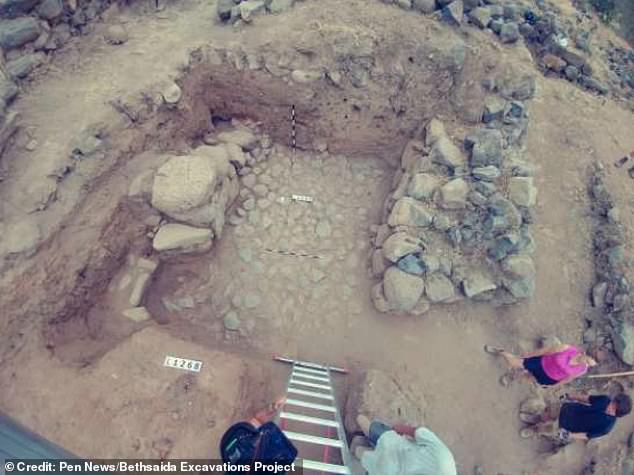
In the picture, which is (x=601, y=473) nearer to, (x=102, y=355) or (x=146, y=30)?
(x=102, y=355)

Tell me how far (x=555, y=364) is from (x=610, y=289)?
1657mm

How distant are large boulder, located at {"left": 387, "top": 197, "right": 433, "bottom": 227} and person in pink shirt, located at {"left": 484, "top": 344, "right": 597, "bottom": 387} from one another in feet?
5.77

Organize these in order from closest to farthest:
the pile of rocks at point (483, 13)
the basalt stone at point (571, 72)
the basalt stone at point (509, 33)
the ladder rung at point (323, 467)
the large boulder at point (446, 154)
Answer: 1. the ladder rung at point (323, 467)
2. the large boulder at point (446, 154)
3. the pile of rocks at point (483, 13)
4. the basalt stone at point (509, 33)
5. the basalt stone at point (571, 72)

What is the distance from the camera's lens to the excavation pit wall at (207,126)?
4.20 m

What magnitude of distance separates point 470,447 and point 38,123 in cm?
569

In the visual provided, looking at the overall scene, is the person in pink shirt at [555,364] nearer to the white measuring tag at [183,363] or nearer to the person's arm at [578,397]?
the person's arm at [578,397]

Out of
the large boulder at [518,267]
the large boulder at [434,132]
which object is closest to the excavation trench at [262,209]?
the large boulder at [434,132]

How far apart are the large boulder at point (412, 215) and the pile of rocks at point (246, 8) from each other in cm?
292

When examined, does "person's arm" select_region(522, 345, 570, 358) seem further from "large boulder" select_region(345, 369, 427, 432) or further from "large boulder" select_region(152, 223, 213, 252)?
"large boulder" select_region(152, 223, 213, 252)

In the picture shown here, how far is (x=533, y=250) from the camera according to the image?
5129 millimetres

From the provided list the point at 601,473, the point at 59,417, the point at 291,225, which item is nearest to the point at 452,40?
the point at 291,225

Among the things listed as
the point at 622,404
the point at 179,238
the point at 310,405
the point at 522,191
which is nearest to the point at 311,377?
the point at 310,405

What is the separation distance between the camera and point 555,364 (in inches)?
160

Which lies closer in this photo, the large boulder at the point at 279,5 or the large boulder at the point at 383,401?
the large boulder at the point at 383,401
